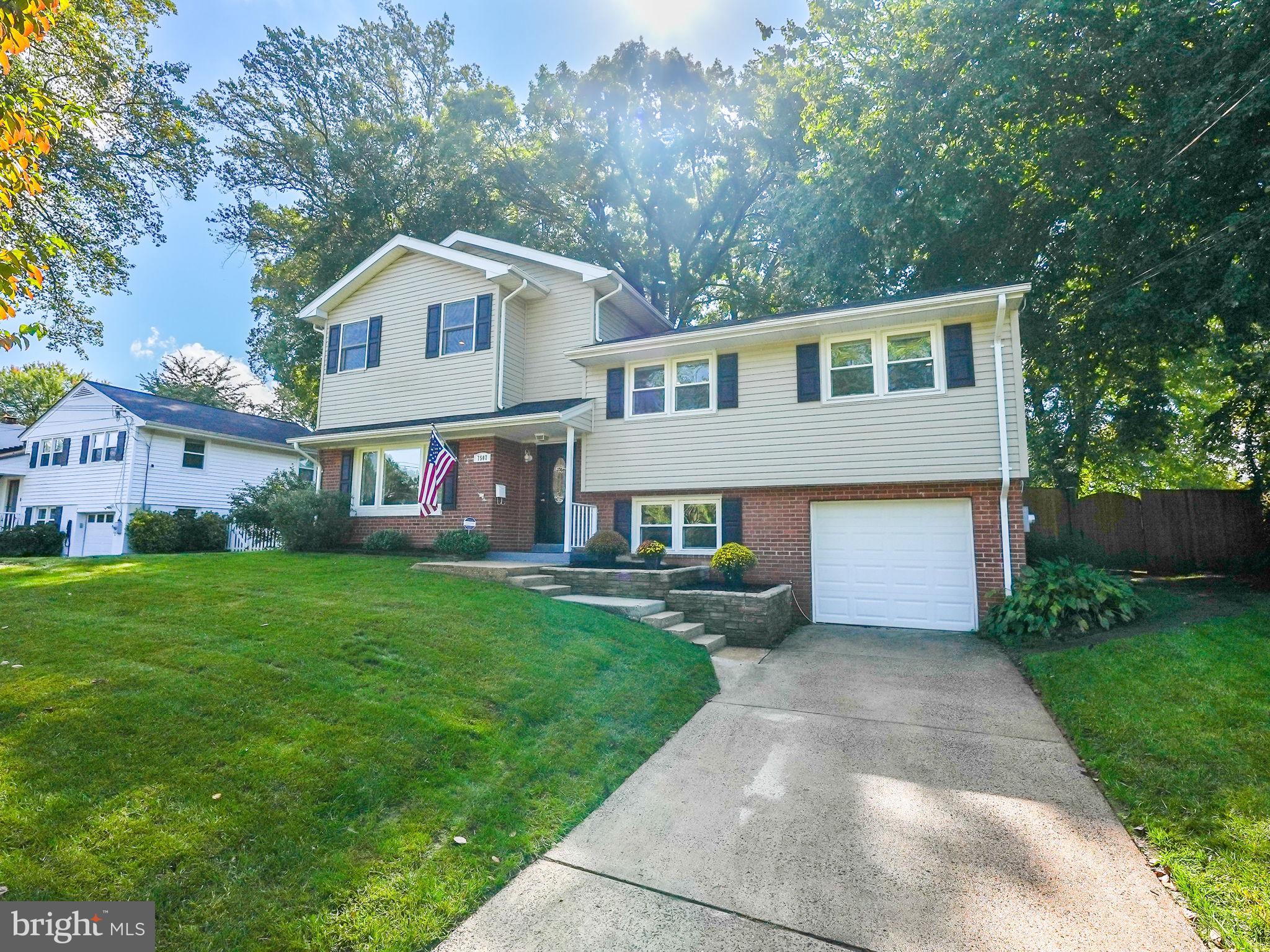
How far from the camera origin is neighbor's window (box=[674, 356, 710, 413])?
11.5 metres

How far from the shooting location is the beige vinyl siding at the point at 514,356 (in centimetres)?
1320

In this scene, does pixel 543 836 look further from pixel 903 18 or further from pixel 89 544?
pixel 89 544

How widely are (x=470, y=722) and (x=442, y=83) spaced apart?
2606cm

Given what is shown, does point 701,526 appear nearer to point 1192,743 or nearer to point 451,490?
point 451,490

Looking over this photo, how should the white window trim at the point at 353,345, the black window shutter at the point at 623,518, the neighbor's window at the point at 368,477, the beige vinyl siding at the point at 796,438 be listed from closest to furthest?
the beige vinyl siding at the point at 796,438, the black window shutter at the point at 623,518, the neighbor's window at the point at 368,477, the white window trim at the point at 353,345

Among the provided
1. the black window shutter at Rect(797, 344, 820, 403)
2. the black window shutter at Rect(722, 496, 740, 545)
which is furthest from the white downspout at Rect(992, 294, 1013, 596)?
the black window shutter at Rect(722, 496, 740, 545)

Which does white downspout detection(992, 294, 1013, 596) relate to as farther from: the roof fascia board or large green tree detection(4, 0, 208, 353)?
large green tree detection(4, 0, 208, 353)

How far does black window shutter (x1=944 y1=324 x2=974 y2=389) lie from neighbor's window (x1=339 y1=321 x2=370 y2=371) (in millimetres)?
12924

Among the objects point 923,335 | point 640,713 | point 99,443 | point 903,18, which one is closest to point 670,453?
point 923,335

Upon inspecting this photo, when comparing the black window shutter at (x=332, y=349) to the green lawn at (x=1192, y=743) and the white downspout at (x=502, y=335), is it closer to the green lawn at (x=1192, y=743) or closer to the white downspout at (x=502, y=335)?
the white downspout at (x=502, y=335)

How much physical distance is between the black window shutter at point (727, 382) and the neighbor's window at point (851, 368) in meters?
1.72

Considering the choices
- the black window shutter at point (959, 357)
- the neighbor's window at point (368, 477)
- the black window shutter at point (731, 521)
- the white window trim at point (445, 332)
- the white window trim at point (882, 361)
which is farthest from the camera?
the neighbor's window at point (368, 477)

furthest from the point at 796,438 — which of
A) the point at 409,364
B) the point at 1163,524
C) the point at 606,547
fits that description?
the point at 1163,524

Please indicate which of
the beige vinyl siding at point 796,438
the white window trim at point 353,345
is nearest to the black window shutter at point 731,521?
the beige vinyl siding at point 796,438
